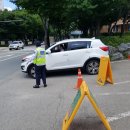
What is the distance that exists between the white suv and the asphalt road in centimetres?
145

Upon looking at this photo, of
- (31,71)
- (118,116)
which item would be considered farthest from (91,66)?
(118,116)

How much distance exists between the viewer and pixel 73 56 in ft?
54.4

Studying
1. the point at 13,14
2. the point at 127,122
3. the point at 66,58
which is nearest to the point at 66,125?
the point at 127,122

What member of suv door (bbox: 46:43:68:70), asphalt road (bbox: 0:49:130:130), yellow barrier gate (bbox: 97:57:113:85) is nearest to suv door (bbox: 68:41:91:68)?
suv door (bbox: 46:43:68:70)

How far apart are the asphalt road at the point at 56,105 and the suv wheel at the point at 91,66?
1.41 metres

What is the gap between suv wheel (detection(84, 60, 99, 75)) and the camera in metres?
16.6

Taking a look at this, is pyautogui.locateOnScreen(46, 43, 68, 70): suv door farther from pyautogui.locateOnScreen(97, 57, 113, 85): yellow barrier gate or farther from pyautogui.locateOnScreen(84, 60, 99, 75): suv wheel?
pyautogui.locateOnScreen(97, 57, 113, 85): yellow barrier gate

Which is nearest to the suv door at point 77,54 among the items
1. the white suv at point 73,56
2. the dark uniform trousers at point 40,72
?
the white suv at point 73,56

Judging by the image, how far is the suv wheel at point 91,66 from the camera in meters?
16.6

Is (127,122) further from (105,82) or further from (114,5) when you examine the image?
(114,5)

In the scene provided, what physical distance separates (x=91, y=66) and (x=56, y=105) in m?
7.27

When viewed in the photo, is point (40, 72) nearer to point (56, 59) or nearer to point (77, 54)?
point (56, 59)

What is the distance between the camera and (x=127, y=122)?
748cm

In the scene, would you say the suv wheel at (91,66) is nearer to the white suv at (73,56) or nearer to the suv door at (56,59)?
the white suv at (73,56)
